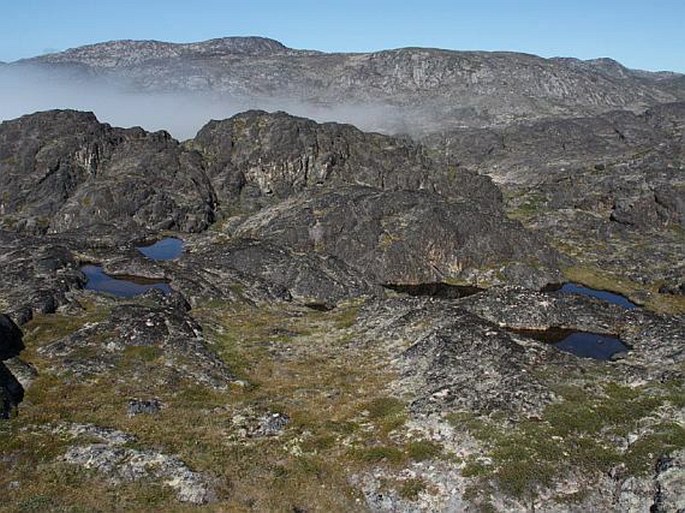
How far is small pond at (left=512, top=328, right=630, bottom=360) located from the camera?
68562mm

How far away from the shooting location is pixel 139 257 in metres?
90.6

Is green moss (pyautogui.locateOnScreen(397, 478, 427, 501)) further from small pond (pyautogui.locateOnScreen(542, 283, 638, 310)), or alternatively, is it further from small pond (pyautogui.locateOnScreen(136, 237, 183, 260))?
small pond (pyautogui.locateOnScreen(136, 237, 183, 260))

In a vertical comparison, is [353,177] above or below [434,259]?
above

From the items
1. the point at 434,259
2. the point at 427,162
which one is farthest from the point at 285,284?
the point at 427,162

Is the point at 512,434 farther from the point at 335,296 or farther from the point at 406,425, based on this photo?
the point at 335,296

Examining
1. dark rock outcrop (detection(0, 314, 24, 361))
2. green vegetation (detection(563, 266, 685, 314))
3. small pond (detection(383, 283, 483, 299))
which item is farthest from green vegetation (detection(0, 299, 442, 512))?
green vegetation (detection(563, 266, 685, 314))

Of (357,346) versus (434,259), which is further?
(434,259)

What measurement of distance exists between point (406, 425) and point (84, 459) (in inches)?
918

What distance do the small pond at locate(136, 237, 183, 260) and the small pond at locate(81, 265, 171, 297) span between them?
73.8 feet

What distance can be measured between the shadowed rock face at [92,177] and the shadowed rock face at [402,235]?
2757 centimetres

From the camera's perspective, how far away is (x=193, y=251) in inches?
4449

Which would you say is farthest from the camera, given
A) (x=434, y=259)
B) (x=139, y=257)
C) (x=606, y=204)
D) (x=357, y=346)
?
(x=606, y=204)

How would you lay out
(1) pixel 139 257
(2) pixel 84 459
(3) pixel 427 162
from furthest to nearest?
(3) pixel 427 162 → (1) pixel 139 257 → (2) pixel 84 459

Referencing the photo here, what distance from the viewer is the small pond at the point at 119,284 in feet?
265
